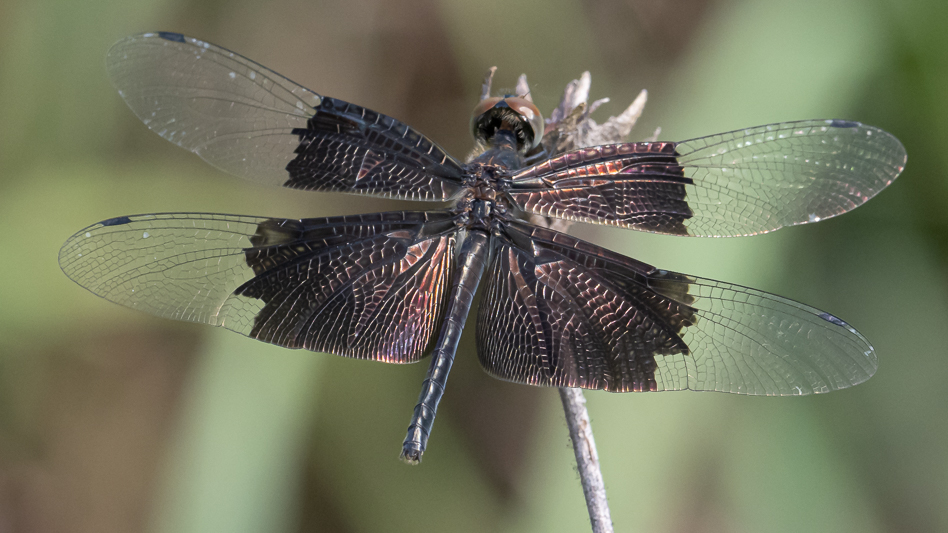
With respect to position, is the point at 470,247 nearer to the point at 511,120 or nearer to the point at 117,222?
the point at 511,120

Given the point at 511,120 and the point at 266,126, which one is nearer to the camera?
the point at 266,126

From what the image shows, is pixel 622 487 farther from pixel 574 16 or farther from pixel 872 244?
pixel 574 16

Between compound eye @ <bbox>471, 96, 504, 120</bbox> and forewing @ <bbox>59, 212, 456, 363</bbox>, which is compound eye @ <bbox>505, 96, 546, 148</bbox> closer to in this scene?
compound eye @ <bbox>471, 96, 504, 120</bbox>

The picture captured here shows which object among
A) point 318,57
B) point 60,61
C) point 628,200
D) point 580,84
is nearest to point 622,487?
point 628,200

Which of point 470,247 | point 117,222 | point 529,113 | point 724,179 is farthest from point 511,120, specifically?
point 117,222

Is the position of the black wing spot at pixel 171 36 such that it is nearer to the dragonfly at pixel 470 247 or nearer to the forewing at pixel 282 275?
the dragonfly at pixel 470 247
